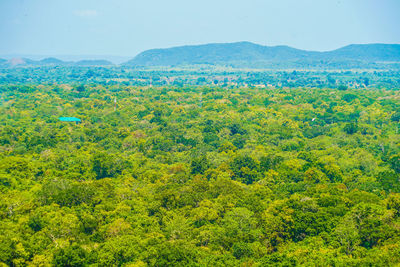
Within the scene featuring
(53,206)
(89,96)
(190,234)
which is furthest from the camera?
(89,96)

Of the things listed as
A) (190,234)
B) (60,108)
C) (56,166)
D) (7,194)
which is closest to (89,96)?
(60,108)

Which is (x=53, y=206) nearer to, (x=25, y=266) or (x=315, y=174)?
(x=25, y=266)

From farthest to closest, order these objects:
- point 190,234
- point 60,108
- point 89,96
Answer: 1. point 89,96
2. point 60,108
3. point 190,234

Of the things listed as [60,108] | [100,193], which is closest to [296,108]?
[60,108]

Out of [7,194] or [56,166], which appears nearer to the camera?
[7,194]

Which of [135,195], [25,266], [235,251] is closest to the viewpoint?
[25,266]

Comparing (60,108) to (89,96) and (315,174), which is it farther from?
(315,174)
